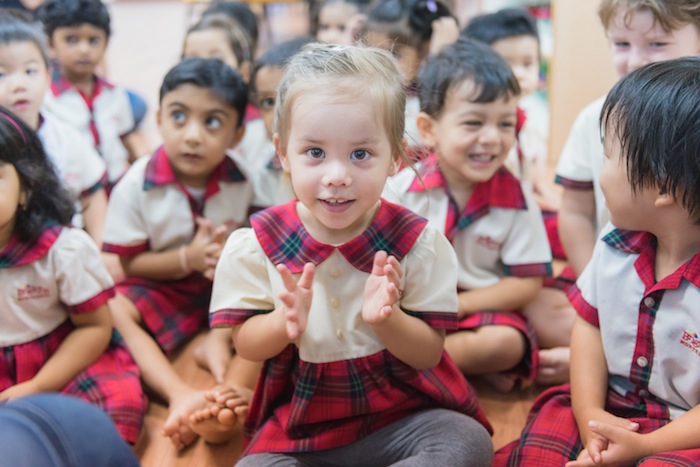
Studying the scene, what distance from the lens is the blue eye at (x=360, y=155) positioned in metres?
0.99

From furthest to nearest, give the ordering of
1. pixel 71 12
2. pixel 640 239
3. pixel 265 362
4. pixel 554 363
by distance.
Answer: pixel 71 12, pixel 554 363, pixel 265 362, pixel 640 239

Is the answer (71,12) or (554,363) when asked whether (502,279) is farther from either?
(71,12)

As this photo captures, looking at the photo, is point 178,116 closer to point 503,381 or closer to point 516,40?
point 503,381

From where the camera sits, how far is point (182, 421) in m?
1.29

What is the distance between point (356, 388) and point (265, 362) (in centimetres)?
16

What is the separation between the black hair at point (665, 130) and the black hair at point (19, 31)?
4.22 ft

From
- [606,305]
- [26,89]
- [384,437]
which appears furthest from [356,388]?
[26,89]

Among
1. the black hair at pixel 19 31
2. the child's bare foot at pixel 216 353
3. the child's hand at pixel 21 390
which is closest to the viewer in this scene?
the child's hand at pixel 21 390

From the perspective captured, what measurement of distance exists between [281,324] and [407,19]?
1.28 metres

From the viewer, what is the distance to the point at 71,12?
2.15 metres

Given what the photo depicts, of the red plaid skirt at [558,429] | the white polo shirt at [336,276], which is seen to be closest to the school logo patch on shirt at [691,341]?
the red plaid skirt at [558,429]

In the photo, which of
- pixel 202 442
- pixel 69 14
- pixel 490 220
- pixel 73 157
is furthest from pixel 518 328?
pixel 69 14

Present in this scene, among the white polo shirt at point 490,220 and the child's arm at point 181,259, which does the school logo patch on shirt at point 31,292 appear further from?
the white polo shirt at point 490,220

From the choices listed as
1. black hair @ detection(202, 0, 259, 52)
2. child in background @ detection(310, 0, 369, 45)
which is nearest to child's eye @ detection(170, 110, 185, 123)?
child in background @ detection(310, 0, 369, 45)
